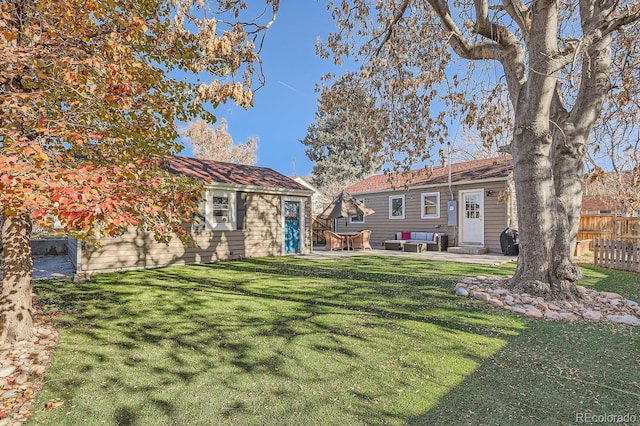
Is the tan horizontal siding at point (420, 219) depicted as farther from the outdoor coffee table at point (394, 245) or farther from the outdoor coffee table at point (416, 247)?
the outdoor coffee table at point (394, 245)

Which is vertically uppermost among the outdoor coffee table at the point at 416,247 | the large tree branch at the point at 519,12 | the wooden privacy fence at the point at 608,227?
the large tree branch at the point at 519,12

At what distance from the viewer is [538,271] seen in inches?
215

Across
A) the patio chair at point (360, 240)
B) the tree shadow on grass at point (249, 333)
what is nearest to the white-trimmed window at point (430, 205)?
the patio chair at point (360, 240)

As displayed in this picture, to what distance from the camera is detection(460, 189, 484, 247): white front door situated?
13.2 meters

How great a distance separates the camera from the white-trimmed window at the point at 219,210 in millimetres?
10211

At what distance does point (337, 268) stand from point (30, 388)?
22.4 ft

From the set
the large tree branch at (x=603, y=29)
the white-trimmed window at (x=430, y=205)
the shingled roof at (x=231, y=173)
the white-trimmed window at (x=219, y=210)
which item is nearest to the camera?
the large tree branch at (x=603, y=29)

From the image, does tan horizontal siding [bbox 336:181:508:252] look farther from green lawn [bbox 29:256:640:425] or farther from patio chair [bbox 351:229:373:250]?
green lawn [bbox 29:256:640:425]

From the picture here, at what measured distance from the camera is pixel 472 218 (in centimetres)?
1353

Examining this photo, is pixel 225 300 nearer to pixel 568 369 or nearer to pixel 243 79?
pixel 243 79

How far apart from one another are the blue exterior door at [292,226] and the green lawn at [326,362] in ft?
22.2

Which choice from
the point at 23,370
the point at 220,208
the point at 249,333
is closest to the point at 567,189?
the point at 249,333

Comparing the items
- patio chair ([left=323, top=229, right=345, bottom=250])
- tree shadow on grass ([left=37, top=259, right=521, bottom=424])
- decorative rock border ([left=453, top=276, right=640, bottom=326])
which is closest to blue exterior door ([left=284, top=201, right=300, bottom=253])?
patio chair ([left=323, top=229, right=345, bottom=250])

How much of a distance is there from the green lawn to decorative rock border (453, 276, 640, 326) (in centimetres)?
30
